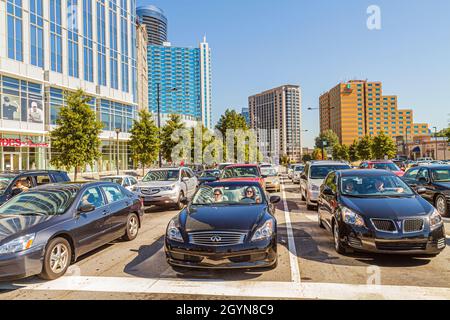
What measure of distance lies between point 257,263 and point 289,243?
2536mm

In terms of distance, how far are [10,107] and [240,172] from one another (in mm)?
25485

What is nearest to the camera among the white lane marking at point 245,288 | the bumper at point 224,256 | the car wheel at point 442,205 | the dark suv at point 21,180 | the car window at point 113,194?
the white lane marking at point 245,288

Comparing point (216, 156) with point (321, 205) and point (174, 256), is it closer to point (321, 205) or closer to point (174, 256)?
point (321, 205)

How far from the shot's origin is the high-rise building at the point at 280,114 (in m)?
159

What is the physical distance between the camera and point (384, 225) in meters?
5.54

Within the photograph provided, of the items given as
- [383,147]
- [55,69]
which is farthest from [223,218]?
[383,147]

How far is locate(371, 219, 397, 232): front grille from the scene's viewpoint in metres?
5.49

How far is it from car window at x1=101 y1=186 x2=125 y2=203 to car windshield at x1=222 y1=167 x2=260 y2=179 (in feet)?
22.5

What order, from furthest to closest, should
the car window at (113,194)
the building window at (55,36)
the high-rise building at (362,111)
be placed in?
1. the high-rise building at (362,111)
2. the building window at (55,36)
3. the car window at (113,194)

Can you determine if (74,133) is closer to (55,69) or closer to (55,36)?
(55,69)

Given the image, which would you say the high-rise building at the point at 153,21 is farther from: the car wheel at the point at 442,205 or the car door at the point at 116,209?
the car door at the point at 116,209

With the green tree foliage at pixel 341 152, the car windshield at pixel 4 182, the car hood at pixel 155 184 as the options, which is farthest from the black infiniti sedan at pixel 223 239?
the green tree foliage at pixel 341 152

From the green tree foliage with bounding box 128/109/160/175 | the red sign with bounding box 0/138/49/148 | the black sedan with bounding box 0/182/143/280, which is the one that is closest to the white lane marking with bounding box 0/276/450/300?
the black sedan with bounding box 0/182/143/280

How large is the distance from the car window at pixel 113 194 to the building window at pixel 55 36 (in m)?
32.7
